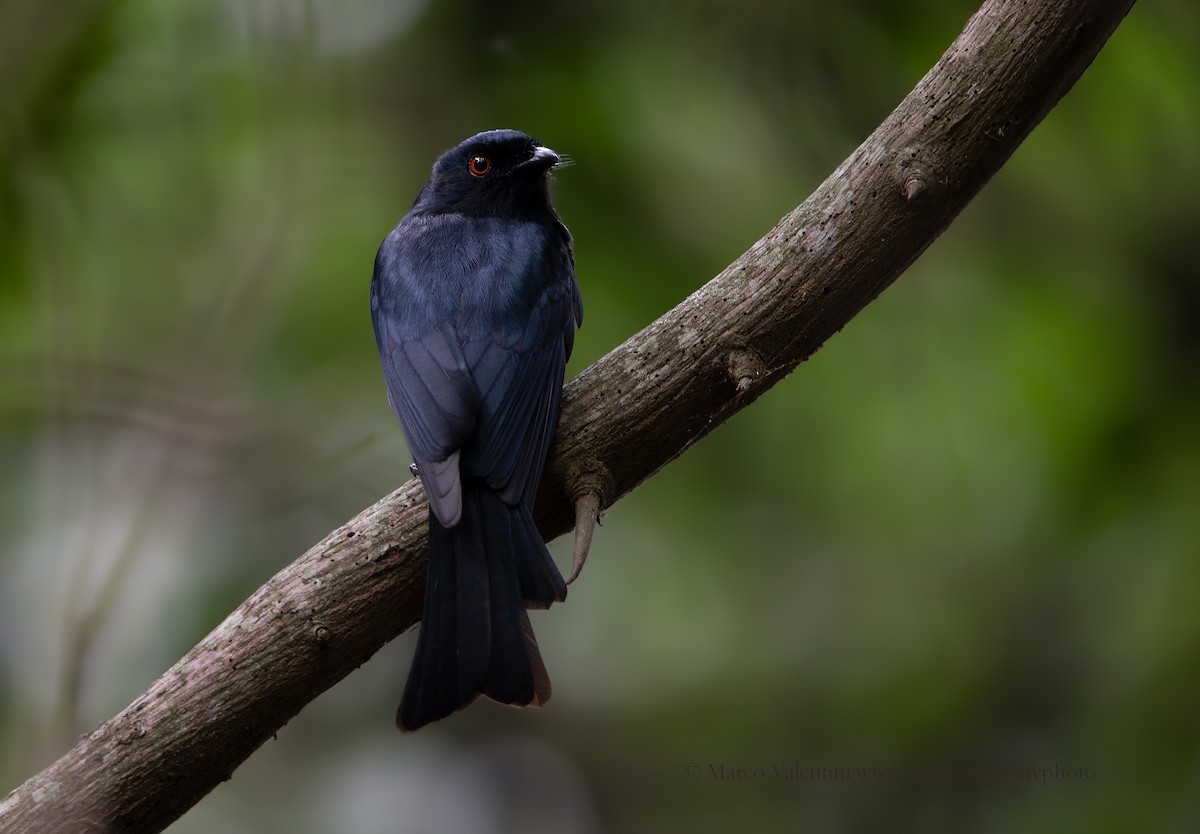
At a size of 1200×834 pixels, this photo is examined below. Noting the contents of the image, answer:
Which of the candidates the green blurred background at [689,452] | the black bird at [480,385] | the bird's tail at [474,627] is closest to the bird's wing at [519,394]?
the black bird at [480,385]

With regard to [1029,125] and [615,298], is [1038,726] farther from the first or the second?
[1029,125]

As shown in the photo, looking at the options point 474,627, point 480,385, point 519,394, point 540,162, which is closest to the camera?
point 474,627

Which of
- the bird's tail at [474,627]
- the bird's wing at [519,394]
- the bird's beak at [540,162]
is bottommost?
the bird's tail at [474,627]

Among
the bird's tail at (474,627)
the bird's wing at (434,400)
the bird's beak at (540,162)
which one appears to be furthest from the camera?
the bird's beak at (540,162)

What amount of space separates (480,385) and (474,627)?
76cm

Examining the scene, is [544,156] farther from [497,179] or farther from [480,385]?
[480,385]

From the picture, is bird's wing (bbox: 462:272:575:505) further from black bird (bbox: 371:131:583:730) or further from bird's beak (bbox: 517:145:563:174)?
bird's beak (bbox: 517:145:563:174)

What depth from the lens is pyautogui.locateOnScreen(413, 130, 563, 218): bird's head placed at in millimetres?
4309

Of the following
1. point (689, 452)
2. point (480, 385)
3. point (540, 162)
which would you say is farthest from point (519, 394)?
point (689, 452)

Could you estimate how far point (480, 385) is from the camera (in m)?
3.41

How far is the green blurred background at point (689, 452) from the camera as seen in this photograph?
180 inches

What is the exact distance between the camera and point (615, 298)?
15.9 feet

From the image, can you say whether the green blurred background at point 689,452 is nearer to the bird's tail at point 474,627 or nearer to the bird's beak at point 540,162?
the bird's beak at point 540,162

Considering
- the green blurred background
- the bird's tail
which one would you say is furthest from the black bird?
the green blurred background
